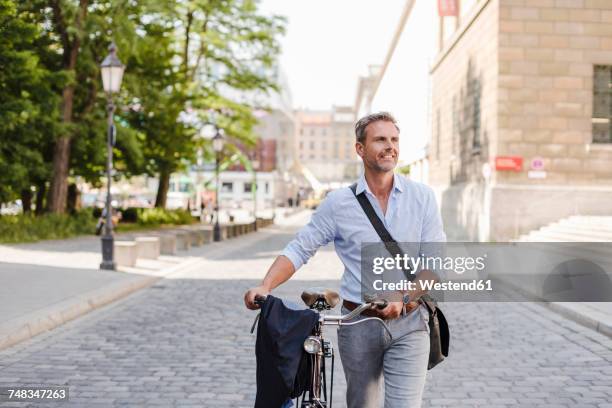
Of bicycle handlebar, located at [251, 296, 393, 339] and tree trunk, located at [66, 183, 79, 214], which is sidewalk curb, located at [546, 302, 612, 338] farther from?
tree trunk, located at [66, 183, 79, 214]

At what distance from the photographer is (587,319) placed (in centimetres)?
957

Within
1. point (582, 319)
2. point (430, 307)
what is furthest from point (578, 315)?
point (430, 307)

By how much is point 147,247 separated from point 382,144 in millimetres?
15737

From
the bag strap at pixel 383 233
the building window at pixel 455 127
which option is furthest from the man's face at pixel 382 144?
the building window at pixel 455 127

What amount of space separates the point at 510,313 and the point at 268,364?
843cm

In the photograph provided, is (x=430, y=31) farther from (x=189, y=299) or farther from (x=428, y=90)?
(x=189, y=299)

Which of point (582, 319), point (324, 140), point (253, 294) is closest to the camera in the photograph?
point (253, 294)

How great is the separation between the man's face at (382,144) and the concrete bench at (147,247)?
15.7 metres

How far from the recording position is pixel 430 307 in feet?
10.7

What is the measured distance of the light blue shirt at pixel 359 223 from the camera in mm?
3246

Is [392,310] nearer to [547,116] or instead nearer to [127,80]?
[547,116]

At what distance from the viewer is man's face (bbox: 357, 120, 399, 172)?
320cm

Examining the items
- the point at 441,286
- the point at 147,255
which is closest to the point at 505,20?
the point at 147,255

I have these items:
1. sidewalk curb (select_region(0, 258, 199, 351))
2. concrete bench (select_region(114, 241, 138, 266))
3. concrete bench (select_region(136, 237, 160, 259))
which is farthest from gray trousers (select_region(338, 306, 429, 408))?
concrete bench (select_region(136, 237, 160, 259))
